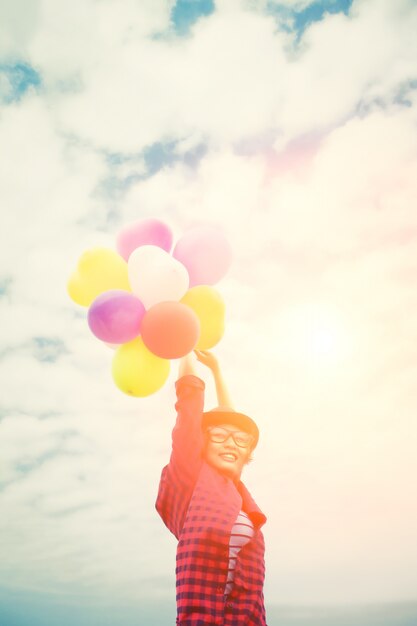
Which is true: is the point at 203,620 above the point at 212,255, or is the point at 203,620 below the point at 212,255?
below

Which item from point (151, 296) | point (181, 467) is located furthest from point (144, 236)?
point (181, 467)

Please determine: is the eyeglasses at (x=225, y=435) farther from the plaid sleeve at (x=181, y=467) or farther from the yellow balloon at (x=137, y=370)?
the yellow balloon at (x=137, y=370)

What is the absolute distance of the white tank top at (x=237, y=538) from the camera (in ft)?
9.15

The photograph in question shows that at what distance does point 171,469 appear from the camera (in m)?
3.12

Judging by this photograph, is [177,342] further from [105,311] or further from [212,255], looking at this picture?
[212,255]

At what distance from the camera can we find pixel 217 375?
3.92 metres

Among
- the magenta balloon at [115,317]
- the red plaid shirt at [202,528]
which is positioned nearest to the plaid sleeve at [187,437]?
the red plaid shirt at [202,528]

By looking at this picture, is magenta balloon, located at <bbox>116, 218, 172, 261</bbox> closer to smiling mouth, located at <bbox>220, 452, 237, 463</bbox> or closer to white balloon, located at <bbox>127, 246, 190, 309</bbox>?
white balloon, located at <bbox>127, 246, 190, 309</bbox>

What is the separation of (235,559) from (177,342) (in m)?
1.32

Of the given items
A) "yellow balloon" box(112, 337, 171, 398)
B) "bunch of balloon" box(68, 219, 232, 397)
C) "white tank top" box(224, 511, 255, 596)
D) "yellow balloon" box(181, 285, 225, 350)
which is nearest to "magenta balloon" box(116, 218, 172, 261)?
"bunch of balloon" box(68, 219, 232, 397)

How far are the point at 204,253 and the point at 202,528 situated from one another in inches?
73.0

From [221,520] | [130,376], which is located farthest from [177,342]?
[221,520]

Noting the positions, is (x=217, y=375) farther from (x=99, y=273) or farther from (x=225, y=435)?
(x=99, y=273)

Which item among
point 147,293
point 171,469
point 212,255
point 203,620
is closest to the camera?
point 203,620
